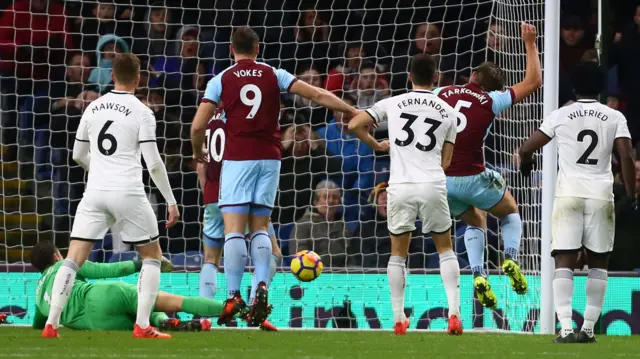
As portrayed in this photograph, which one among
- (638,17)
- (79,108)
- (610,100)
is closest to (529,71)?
(610,100)

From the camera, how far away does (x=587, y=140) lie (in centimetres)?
896

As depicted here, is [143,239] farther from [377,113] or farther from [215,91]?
[377,113]

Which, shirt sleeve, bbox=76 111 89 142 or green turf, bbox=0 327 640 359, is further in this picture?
shirt sleeve, bbox=76 111 89 142

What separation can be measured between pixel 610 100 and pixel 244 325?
4.36 metres

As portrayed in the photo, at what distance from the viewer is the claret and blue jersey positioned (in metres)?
9.86

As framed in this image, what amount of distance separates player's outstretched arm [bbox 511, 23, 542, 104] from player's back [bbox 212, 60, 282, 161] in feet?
6.43

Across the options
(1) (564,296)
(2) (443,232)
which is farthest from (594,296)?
(2) (443,232)

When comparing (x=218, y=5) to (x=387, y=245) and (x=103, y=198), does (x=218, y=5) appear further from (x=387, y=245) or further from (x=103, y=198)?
(x=103, y=198)

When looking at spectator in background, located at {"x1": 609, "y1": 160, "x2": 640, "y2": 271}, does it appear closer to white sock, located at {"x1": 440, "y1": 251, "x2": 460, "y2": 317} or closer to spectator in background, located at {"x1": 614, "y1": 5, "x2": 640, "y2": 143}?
spectator in background, located at {"x1": 614, "y1": 5, "x2": 640, "y2": 143}

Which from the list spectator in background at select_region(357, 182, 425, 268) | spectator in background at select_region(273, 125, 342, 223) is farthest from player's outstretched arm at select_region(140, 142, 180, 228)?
spectator in background at select_region(357, 182, 425, 268)

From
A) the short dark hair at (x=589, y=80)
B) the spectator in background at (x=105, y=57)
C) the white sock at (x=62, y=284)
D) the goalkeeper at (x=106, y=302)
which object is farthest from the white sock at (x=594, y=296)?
the spectator in background at (x=105, y=57)

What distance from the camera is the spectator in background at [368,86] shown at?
1398cm

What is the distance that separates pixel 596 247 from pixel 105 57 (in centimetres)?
691

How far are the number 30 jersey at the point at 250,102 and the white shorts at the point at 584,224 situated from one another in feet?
7.22
